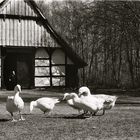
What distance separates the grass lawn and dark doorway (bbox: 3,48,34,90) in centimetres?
2004

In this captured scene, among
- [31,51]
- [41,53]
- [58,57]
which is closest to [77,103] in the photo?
[31,51]

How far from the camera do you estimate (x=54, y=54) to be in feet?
120

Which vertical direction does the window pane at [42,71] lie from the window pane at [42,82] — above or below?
above

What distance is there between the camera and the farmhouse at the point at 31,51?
115 feet

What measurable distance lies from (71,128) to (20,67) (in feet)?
78.7

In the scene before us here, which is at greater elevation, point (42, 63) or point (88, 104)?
point (42, 63)

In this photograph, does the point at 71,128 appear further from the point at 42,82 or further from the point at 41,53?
the point at 41,53

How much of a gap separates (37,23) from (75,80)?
4872mm

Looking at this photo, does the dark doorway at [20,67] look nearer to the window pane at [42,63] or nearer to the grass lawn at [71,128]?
the window pane at [42,63]

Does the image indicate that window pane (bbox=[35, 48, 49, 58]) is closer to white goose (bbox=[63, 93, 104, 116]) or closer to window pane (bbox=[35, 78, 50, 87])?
window pane (bbox=[35, 78, 50, 87])

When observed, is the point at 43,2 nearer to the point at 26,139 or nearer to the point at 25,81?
the point at 25,81

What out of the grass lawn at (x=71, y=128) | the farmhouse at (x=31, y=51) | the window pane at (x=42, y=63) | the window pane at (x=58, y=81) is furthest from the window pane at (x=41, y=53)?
the grass lawn at (x=71, y=128)

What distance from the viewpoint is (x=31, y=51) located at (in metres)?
35.7

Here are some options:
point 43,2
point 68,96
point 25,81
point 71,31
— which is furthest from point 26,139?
point 43,2
